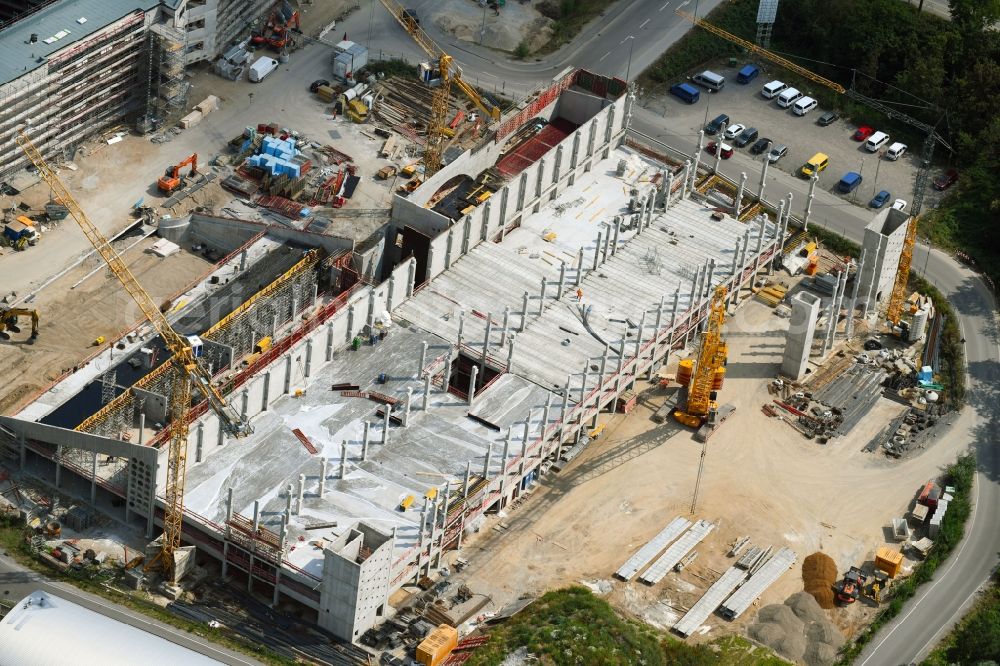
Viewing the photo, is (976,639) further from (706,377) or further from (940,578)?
(706,377)

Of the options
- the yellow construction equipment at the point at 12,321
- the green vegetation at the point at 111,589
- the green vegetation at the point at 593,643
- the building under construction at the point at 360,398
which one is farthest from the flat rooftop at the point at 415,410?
Answer: the yellow construction equipment at the point at 12,321

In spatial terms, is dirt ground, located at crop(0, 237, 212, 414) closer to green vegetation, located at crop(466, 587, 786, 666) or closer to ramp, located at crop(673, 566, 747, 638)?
green vegetation, located at crop(466, 587, 786, 666)

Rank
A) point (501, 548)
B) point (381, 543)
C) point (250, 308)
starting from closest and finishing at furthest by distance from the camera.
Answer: point (381, 543), point (501, 548), point (250, 308)

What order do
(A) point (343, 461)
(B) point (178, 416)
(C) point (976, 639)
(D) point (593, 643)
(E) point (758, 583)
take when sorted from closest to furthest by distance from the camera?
(D) point (593, 643) < (B) point (178, 416) < (C) point (976, 639) < (A) point (343, 461) < (E) point (758, 583)

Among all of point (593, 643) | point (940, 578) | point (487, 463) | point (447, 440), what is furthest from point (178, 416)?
point (940, 578)

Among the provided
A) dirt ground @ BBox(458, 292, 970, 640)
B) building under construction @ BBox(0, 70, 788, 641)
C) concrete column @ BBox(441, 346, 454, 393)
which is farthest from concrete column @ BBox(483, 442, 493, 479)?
concrete column @ BBox(441, 346, 454, 393)

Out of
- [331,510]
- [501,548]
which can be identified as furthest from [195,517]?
[501,548]

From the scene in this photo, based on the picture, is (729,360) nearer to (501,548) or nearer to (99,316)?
(501,548)
